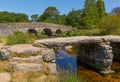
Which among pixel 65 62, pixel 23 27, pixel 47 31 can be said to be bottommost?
pixel 65 62

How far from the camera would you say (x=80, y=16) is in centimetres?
4528

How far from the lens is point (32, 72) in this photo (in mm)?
5574

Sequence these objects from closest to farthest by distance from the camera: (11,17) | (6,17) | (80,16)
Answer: (80,16) → (6,17) → (11,17)

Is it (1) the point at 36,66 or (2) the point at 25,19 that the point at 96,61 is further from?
(2) the point at 25,19

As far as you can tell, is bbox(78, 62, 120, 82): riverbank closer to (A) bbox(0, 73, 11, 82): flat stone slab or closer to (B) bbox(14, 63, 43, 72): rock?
(B) bbox(14, 63, 43, 72): rock

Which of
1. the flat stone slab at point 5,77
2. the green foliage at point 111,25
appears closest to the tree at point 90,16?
the green foliage at point 111,25

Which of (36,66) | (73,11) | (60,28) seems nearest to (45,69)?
(36,66)

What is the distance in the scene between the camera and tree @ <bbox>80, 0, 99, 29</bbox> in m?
37.2

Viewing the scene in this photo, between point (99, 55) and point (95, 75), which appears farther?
point (99, 55)

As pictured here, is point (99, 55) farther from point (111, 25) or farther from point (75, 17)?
point (75, 17)

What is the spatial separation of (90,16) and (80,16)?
7.83 meters

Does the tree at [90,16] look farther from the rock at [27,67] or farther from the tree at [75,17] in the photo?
the rock at [27,67]

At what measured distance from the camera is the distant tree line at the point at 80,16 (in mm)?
37656

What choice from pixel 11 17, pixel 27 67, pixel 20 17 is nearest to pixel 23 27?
pixel 11 17
